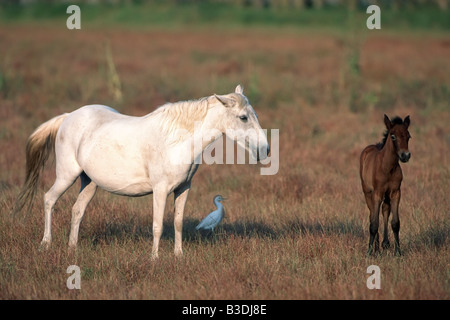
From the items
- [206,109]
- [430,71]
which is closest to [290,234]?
[206,109]

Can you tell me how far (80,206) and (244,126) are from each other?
2.32 m

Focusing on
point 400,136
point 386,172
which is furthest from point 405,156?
point 386,172

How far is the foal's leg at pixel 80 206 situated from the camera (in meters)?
6.85

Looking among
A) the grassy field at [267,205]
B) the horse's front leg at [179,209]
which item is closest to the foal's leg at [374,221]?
the grassy field at [267,205]

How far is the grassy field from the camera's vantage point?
18.3 feet

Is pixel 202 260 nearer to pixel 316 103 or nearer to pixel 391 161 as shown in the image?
pixel 391 161

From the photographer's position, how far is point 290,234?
23.5ft

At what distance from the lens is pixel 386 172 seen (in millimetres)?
5996

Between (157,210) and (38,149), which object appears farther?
(38,149)

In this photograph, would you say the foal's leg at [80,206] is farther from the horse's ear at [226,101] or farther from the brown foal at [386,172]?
the brown foal at [386,172]

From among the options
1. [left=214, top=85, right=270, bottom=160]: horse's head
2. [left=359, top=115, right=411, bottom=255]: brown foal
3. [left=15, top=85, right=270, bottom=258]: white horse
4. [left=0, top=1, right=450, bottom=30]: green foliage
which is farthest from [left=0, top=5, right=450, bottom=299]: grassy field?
[left=0, top=1, right=450, bottom=30]: green foliage

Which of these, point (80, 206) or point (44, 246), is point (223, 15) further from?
point (44, 246)

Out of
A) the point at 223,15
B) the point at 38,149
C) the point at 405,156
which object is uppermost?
the point at 223,15

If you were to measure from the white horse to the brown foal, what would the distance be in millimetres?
1217
